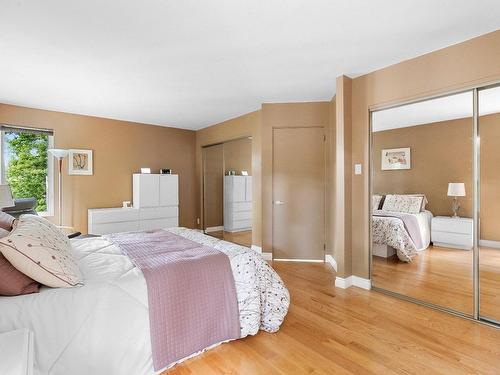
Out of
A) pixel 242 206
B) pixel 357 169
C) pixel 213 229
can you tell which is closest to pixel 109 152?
pixel 213 229

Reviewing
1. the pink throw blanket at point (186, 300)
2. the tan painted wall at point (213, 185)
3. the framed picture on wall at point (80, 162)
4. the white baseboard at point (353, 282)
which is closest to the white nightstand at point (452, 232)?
the white baseboard at point (353, 282)

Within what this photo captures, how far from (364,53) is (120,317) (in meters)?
3.00

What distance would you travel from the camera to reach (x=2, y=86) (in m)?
3.29

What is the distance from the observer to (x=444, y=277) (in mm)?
2893

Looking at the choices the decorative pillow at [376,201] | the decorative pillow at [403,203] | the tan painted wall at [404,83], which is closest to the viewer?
the tan painted wall at [404,83]

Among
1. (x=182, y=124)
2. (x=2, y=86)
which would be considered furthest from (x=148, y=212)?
(x=2, y=86)

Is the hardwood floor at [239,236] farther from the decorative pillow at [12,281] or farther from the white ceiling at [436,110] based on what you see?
the decorative pillow at [12,281]

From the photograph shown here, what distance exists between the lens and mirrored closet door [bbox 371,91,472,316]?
2529mm

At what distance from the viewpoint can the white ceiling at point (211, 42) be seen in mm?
1907

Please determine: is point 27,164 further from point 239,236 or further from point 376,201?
point 376,201

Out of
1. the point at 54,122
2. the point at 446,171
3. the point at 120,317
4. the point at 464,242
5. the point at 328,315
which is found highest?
the point at 54,122

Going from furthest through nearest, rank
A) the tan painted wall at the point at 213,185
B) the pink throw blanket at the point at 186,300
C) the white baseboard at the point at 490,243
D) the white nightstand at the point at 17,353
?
the tan painted wall at the point at 213,185
the white baseboard at the point at 490,243
the pink throw blanket at the point at 186,300
the white nightstand at the point at 17,353

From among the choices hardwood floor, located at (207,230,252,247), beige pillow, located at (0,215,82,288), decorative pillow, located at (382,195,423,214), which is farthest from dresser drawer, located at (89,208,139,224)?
decorative pillow, located at (382,195,423,214)

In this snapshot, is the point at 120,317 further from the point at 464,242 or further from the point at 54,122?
the point at 54,122
